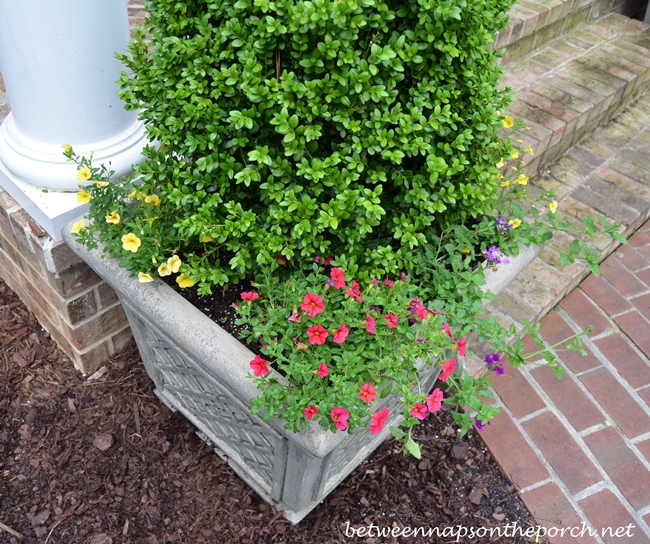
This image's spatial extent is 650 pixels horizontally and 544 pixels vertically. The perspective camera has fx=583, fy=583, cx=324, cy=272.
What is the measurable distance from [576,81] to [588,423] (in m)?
2.07

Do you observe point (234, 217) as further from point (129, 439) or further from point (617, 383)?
point (617, 383)

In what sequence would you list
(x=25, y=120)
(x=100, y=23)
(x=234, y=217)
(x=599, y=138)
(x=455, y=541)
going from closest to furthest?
1. (x=234, y=217)
2. (x=100, y=23)
3. (x=25, y=120)
4. (x=455, y=541)
5. (x=599, y=138)

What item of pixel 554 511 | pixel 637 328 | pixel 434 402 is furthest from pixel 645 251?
pixel 434 402

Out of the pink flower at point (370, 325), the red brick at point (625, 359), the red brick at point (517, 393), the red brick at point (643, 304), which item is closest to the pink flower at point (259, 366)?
the pink flower at point (370, 325)

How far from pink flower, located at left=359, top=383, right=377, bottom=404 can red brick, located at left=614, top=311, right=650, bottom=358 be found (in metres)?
1.86

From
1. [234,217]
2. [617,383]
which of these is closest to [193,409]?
[234,217]

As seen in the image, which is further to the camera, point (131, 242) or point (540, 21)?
point (540, 21)

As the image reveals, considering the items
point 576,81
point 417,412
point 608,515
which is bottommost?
point 608,515

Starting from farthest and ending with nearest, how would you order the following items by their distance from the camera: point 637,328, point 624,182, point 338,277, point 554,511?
1. point 624,182
2. point 637,328
3. point 554,511
4. point 338,277

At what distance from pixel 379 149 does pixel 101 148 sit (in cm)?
102

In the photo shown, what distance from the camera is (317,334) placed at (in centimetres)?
138

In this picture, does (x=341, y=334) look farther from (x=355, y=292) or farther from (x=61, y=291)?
(x=61, y=291)

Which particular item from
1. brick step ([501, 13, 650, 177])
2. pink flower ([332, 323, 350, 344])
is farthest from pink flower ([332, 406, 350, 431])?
brick step ([501, 13, 650, 177])

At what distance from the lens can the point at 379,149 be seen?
137cm
